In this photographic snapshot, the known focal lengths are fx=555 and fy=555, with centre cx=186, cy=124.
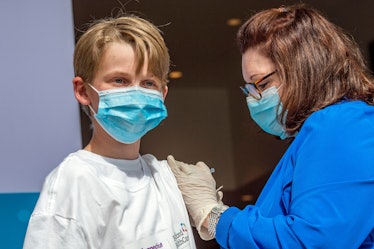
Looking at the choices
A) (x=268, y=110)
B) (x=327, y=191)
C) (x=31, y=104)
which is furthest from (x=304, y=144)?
(x=31, y=104)

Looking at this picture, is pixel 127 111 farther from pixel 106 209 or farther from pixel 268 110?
pixel 268 110

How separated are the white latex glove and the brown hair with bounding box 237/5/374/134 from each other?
1.05ft

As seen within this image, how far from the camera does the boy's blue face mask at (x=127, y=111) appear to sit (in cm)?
135

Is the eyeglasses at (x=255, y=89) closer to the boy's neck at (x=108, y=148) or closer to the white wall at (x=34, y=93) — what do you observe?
the boy's neck at (x=108, y=148)

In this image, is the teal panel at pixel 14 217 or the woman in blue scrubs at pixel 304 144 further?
the teal panel at pixel 14 217

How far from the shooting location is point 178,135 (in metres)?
2.30

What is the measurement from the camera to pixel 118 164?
1.39 m

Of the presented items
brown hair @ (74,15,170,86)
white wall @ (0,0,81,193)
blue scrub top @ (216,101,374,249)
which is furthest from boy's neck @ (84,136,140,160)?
white wall @ (0,0,81,193)

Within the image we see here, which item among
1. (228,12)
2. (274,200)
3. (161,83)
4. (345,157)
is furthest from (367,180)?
(228,12)

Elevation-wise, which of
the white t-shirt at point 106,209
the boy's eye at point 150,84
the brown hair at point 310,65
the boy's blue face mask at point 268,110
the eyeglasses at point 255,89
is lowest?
the white t-shirt at point 106,209

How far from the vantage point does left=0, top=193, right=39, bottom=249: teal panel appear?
183 cm

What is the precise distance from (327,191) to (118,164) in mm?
518

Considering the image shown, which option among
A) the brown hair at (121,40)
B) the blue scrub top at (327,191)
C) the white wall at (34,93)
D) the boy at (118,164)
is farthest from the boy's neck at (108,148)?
the white wall at (34,93)

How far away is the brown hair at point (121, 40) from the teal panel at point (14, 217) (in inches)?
25.2
